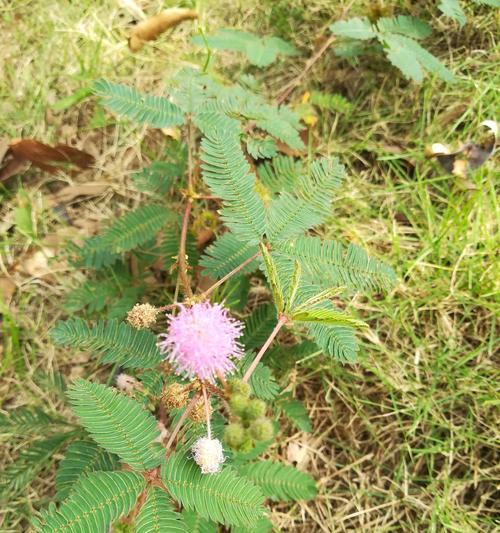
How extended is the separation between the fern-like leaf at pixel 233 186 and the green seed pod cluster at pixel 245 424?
61 cm

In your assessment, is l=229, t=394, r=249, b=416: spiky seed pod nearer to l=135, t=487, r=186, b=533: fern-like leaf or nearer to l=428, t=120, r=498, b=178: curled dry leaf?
l=135, t=487, r=186, b=533: fern-like leaf

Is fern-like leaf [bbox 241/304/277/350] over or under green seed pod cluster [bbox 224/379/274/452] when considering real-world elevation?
under

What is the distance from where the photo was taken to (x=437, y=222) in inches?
111

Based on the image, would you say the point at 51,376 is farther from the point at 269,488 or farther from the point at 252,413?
the point at 252,413

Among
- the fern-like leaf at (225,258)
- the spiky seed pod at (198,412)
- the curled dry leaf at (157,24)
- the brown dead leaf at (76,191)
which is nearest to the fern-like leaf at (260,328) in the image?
the fern-like leaf at (225,258)

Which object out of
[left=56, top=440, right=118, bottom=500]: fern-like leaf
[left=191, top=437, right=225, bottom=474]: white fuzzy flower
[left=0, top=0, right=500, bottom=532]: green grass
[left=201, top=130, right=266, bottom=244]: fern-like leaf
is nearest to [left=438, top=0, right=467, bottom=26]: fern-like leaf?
[left=0, top=0, right=500, bottom=532]: green grass

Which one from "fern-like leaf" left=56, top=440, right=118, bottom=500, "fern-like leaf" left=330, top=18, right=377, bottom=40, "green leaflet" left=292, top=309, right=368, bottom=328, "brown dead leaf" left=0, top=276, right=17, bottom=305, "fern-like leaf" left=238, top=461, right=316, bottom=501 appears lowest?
"fern-like leaf" left=238, top=461, right=316, bottom=501

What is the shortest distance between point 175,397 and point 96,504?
14.0 inches

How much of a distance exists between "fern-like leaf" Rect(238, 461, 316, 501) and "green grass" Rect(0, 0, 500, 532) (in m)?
0.22

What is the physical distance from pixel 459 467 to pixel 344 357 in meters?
0.96

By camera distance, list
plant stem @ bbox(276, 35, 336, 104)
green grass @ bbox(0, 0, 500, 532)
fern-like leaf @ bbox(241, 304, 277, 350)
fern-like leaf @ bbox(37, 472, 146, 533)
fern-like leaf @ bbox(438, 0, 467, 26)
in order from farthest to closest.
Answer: plant stem @ bbox(276, 35, 336, 104), fern-like leaf @ bbox(438, 0, 467, 26), green grass @ bbox(0, 0, 500, 532), fern-like leaf @ bbox(241, 304, 277, 350), fern-like leaf @ bbox(37, 472, 146, 533)

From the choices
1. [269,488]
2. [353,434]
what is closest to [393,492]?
[353,434]

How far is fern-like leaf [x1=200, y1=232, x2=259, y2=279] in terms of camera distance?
2.18 metres

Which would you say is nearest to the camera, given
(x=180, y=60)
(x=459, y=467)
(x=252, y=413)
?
(x=252, y=413)
